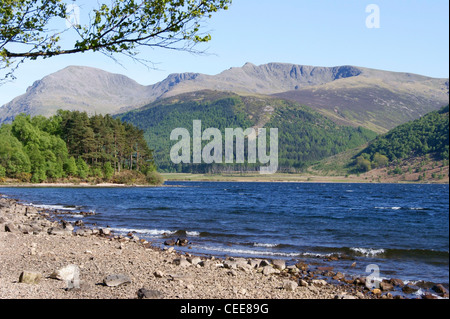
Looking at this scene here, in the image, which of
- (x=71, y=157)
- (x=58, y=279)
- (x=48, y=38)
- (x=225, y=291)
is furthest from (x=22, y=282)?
(x=71, y=157)

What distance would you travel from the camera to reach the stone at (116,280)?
11.5 meters

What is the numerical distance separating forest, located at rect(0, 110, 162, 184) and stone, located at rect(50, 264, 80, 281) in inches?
2872

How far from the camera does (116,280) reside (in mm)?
11680

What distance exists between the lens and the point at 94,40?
9.59m

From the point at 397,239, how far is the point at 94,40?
960 inches

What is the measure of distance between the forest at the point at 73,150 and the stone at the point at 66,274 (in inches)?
2872

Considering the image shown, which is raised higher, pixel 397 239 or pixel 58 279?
pixel 58 279

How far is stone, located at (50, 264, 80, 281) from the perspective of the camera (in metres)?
11.8

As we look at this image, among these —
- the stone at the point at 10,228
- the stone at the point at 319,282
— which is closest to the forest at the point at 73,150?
the stone at the point at 10,228

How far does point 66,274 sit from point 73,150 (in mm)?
90803

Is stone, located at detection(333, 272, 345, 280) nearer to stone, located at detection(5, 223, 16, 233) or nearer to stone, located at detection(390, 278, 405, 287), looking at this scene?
stone, located at detection(390, 278, 405, 287)

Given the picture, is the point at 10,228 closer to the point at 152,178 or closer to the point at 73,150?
the point at 73,150

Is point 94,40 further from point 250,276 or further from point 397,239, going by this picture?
point 397,239

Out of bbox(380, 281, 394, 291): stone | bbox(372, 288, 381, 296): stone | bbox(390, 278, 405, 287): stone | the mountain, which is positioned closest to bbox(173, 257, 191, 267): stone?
bbox(372, 288, 381, 296): stone
